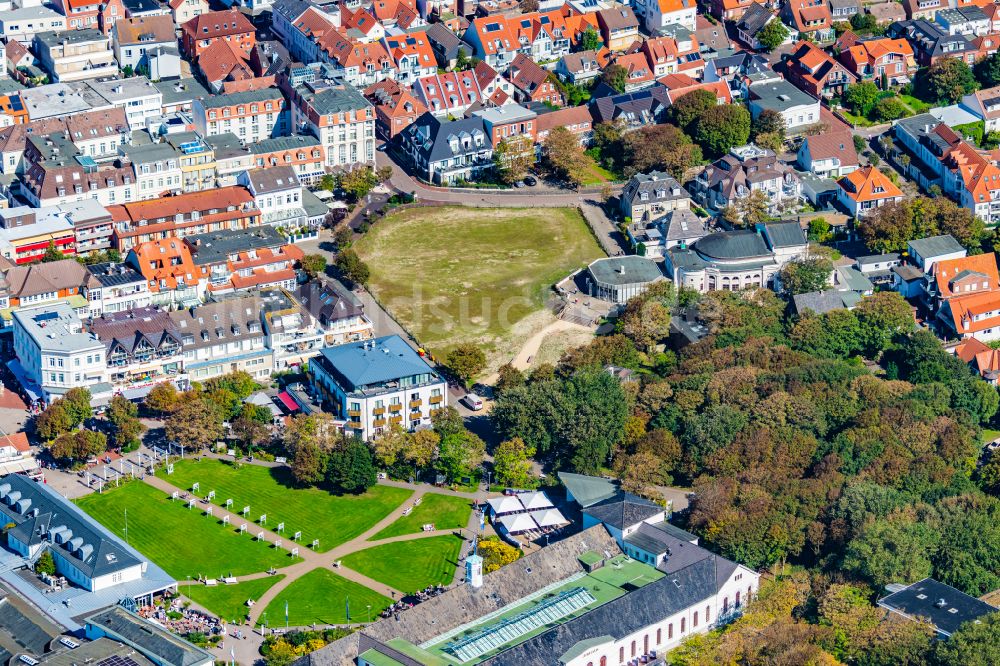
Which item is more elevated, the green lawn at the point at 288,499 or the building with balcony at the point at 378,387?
the building with balcony at the point at 378,387

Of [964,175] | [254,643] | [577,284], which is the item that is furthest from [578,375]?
[964,175]

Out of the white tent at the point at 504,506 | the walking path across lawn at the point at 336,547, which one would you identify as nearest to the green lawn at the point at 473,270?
the walking path across lawn at the point at 336,547

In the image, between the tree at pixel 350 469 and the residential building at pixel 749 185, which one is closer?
the tree at pixel 350 469

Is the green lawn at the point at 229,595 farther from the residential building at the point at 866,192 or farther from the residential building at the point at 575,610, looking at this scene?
the residential building at the point at 866,192

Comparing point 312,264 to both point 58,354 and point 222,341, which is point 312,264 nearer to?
point 222,341

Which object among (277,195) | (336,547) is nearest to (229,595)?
(336,547)
